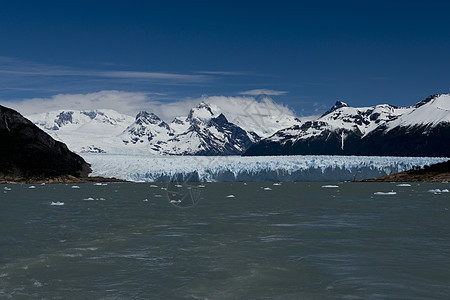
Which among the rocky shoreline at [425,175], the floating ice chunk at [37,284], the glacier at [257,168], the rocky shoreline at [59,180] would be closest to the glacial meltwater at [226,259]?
the floating ice chunk at [37,284]

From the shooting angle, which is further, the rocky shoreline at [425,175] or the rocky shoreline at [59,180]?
the rocky shoreline at [425,175]

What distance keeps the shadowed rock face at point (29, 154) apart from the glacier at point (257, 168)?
2175cm

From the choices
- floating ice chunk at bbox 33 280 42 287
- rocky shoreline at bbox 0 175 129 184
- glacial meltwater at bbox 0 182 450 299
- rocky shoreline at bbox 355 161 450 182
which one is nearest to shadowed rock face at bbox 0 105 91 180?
rocky shoreline at bbox 0 175 129 184

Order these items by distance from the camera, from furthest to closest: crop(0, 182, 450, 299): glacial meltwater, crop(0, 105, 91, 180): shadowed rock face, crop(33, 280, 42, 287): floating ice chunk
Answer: crop(0, 105, 91, 180): shadowed rock face, crop(33, 280, 42, 287): floating ice chunk, crop(0, 182, 450, 299): glacial meltwater

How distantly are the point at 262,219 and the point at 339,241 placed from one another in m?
10.3

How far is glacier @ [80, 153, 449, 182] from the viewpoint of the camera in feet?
388

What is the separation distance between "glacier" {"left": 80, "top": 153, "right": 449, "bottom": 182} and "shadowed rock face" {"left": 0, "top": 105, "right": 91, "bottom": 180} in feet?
71.4

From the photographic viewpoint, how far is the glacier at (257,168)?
11831 centimetres

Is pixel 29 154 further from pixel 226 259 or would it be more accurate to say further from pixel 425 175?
pixel 226 259

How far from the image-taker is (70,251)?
18578 mm

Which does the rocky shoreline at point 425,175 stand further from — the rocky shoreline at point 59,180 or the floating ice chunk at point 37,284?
the floating ice chunk at point 37,284

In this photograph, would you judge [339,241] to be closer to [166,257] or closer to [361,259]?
[361,259]

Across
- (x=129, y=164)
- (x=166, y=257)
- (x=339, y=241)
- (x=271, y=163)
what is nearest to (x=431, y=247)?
(x=339, y=241)

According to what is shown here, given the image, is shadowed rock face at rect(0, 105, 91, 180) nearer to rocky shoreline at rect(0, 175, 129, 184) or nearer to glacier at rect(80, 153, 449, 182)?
rocky shoreline at rect(0, 175, 129, 184)
